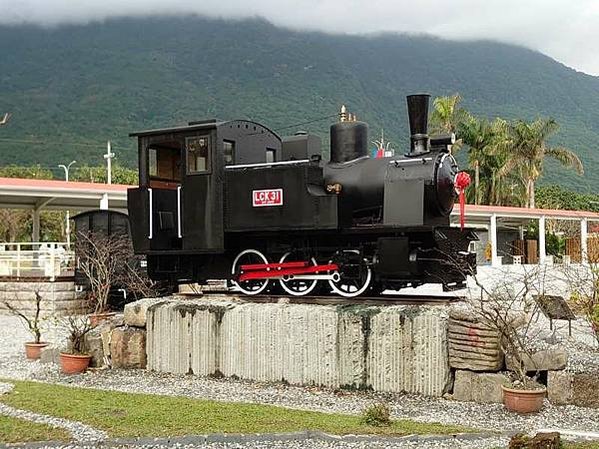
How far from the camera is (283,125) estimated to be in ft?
336

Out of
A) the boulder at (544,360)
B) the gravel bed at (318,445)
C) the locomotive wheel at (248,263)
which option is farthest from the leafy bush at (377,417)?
the locomotive wheel at (248,263)

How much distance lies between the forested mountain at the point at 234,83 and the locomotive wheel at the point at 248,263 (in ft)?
242

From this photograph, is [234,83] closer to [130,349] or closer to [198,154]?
[198,154]

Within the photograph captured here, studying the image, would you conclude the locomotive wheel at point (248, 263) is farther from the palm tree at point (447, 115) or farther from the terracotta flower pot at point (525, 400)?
the palm tree at point (447, 115)

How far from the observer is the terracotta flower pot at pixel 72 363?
436 inches

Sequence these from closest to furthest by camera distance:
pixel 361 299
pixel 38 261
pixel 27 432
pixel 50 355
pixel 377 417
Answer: pixel 27 432, pixel 377 417, pixel 361 299, pixel 50 355, pixel 38 261

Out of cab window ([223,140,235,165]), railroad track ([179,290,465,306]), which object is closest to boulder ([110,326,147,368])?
railroad track ([179,290,465,306])

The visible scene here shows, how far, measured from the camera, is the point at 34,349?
12.4m

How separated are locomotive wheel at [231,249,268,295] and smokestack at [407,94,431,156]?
9.18ft

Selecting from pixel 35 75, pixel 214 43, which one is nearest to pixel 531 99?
pixel 214 43

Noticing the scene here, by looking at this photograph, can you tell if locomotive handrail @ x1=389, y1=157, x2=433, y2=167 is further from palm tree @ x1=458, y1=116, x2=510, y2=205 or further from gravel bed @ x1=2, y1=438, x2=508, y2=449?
palm tree @ x1=458, y1=116, x2=510, y2=205

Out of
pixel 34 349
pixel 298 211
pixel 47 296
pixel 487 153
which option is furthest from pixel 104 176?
pixel 298 211

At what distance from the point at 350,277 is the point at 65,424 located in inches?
180

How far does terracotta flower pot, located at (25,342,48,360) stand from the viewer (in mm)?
12375
